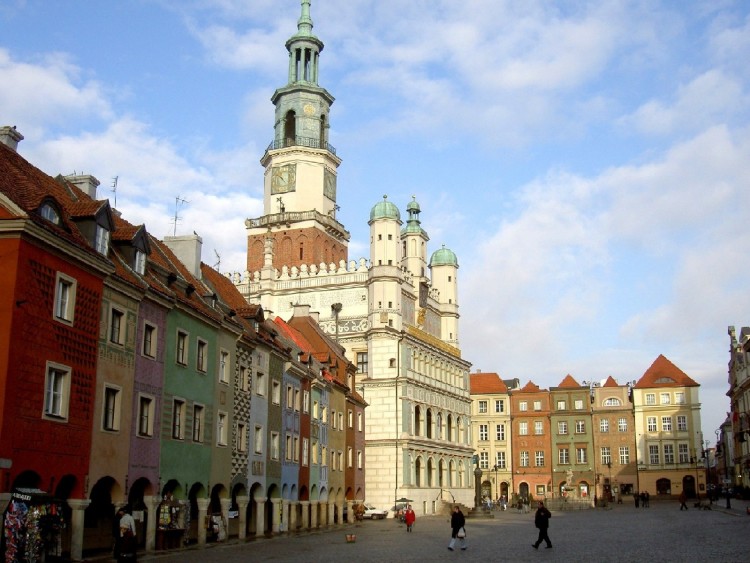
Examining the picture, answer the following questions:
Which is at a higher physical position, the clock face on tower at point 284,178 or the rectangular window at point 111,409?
the clock face on tower at point 284,178

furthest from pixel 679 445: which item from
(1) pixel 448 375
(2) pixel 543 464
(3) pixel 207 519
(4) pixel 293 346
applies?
(3) pixel 207 519

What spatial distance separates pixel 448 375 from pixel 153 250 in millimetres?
56239

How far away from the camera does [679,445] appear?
109562 mm

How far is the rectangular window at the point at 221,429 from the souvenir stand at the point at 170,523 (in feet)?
15.1

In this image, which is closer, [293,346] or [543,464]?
[293,346]

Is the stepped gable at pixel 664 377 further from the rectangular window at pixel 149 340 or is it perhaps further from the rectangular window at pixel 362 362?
the rectangular window at pixel 149 340

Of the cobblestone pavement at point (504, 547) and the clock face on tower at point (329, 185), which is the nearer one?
the cobblestone pavement at point (504, 547)

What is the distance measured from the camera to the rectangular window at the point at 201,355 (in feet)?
122


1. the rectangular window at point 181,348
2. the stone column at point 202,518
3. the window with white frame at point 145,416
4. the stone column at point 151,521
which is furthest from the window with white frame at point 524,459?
the window with white frame at point 145,416

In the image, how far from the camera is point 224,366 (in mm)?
39969

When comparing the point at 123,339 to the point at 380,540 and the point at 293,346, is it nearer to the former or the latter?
the point at 380,540

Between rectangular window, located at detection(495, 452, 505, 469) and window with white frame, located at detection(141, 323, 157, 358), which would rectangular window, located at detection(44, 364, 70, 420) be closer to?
window with white frame, located at detection(141, 323, 157, 358)

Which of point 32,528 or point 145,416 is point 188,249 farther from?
point 32,528

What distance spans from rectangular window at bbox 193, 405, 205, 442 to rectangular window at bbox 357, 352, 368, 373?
4414 centimetres
